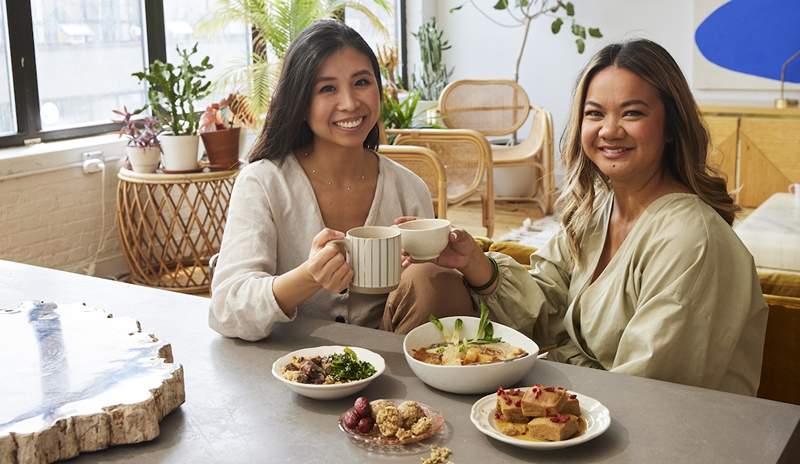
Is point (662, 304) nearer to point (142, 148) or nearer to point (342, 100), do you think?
point (342, 100)

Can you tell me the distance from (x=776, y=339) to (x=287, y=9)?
381cm

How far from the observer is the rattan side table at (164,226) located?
4.34 m

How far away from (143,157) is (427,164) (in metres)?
1.37

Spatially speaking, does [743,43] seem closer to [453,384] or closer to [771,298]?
[771,298]

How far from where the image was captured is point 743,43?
6.58m

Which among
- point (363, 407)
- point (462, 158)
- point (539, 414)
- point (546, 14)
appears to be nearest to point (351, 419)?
point (363, 407)

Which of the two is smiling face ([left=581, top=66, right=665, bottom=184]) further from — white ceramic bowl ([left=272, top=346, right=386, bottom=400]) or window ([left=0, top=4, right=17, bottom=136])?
window ([left=0, top=4, right=17, bottom=136])

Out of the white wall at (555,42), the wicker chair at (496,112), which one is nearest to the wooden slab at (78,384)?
the wicker chair at (496,112)

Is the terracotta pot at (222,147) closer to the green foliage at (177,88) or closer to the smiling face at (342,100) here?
the green foliage at (177,88)

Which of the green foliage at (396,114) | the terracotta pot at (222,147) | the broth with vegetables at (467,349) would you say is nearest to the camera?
the broth with vegetables at (467,349)

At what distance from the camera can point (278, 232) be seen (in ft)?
6.44

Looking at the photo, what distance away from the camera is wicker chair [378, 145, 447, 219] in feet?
14.7

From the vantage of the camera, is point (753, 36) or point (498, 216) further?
point (753, 36)

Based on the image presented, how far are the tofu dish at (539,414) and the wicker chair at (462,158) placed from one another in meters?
3.75
